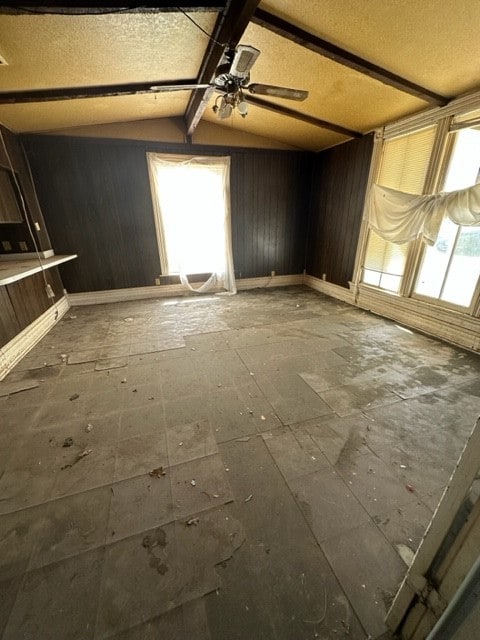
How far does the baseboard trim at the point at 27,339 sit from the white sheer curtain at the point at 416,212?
5.10 m

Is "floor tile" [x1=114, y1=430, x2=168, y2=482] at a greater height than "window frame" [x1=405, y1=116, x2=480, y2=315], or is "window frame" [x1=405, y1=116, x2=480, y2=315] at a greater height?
"window frame" [x1=405, y1=116, x2=480, y2=315]

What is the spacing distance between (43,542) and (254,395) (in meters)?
1.57

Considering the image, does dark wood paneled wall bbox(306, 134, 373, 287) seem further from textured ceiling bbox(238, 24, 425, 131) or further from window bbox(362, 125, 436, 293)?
textured ceiling bbox(238, 24, 425, 131)

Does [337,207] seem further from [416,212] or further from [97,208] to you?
[97,208]

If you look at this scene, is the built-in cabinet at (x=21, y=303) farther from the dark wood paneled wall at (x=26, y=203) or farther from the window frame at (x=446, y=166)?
the window frame at (x=446, y=166)

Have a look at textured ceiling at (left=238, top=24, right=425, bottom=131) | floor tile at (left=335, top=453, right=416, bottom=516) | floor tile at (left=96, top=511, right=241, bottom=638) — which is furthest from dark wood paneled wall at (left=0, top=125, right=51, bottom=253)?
floor tile at (left=335, top=453, right=416, bottom=516)

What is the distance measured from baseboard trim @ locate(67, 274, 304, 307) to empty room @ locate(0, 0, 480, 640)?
0.05m

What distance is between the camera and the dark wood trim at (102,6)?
1709 mm

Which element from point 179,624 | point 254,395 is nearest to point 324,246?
point 254,395

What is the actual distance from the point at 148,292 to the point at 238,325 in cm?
236

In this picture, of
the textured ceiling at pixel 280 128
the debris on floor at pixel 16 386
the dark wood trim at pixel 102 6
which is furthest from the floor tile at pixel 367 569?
the textured ceiling at pixel 280 128

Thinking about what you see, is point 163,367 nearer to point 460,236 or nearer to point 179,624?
point 179,624

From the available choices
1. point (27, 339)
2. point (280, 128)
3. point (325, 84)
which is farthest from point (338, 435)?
point (280, 128)

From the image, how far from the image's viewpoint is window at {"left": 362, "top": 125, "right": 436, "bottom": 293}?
3.39 meters
